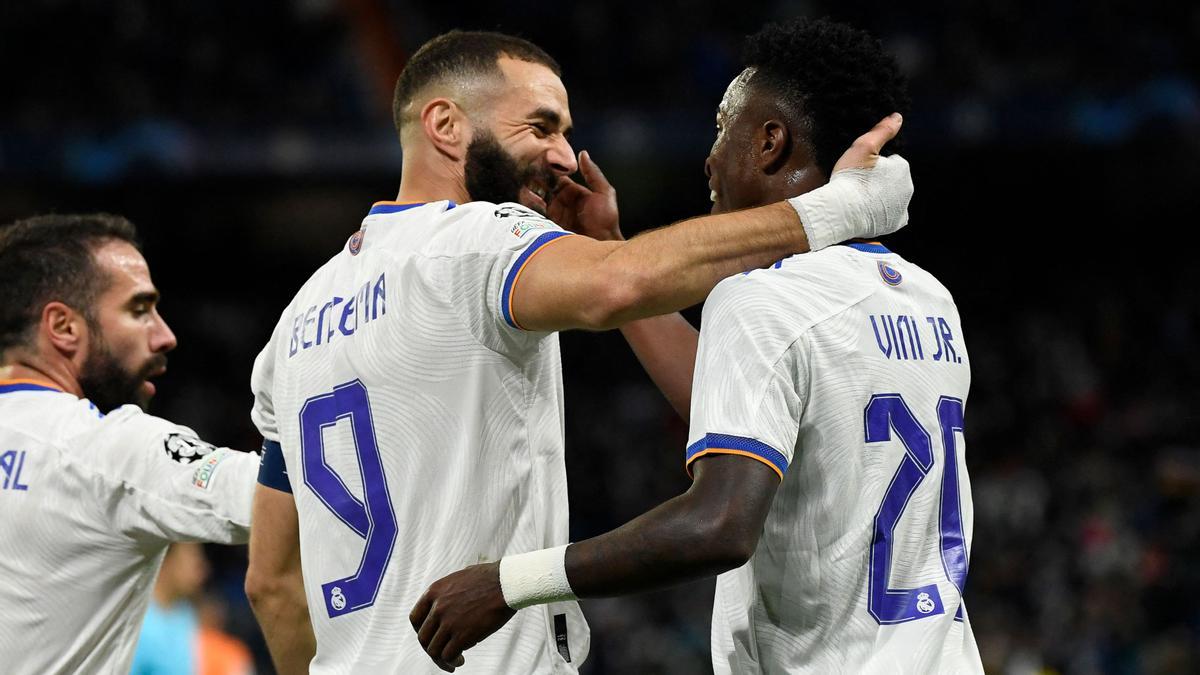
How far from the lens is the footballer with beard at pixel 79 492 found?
4.01 meters

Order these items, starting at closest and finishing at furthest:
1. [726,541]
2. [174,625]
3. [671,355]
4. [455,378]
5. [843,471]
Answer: [726,541] → [843,471] → [455,378] → [671,355] → [174,625]

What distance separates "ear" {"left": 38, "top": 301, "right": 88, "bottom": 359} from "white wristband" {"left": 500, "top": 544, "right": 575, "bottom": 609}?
2209mm

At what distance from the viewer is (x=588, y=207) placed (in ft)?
13.3

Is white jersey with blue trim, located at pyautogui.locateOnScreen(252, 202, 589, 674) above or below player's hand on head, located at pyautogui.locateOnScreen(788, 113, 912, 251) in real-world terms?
below

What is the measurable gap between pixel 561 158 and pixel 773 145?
0.69m

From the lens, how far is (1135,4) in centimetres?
1738

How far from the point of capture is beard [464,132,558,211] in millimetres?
3664

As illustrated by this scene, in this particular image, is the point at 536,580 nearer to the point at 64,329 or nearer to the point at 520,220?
the point at 520,220

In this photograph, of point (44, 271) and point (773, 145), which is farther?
point (44, 271)

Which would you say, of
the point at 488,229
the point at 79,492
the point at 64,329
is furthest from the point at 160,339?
the point at 488,229

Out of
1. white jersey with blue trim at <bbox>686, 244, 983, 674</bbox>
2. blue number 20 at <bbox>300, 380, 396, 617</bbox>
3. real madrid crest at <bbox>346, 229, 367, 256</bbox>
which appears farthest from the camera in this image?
Answer: real madrid crest at <bbox>346, 229, 367, 256</bbox>

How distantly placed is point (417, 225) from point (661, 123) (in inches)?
532

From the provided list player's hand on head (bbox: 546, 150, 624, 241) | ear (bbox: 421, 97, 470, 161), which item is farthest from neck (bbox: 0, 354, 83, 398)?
player's hand on head (bbox: 546, 150, 624, 241)

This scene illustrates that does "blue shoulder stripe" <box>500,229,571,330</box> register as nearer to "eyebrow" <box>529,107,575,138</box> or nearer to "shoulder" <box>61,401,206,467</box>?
"eyebrow" <box>529,107,575,138</box>
